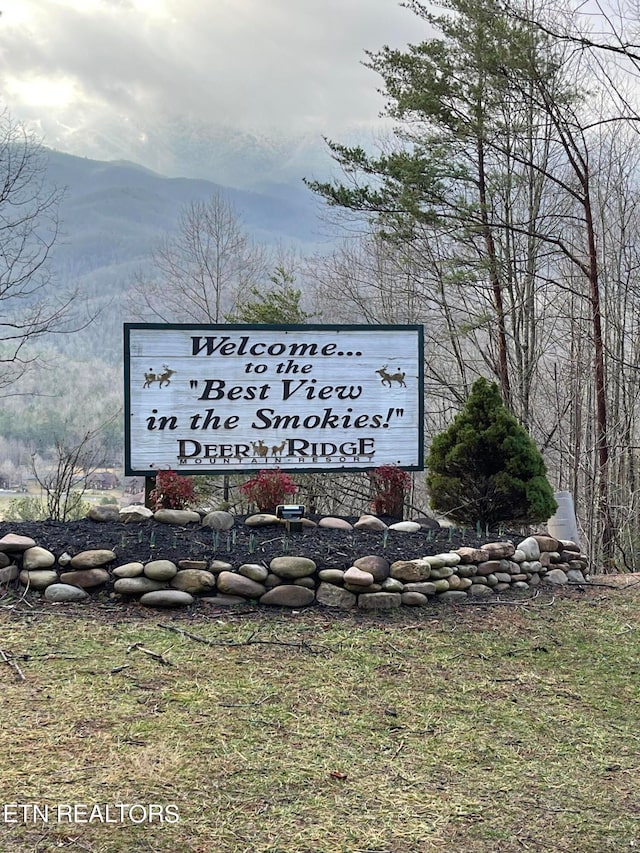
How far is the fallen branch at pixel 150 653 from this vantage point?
Result: 14.9 feet

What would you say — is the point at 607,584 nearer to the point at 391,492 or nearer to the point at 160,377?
the point at 391,492

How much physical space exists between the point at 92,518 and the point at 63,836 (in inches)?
179

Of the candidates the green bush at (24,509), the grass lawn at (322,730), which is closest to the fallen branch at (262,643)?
the grass lawn at (322,730)

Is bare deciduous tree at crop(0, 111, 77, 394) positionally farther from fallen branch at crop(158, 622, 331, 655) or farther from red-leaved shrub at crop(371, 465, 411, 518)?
fallen branch at crop(158, 622, 331, 655)

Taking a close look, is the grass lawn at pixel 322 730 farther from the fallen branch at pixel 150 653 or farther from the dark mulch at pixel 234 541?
the dark mulch at pixel 234 541

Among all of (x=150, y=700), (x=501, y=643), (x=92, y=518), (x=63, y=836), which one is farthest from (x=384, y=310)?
(x=63, y=836)

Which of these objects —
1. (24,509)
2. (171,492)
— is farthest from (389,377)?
(24,509)

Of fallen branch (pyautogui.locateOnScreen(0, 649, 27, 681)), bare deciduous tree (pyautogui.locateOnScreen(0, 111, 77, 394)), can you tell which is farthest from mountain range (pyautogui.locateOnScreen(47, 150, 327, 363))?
fallen branch (pyautogui.locateOnScreen(0, 649, 27, 681))

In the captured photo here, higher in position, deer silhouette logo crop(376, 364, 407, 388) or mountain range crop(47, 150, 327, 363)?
mountain range crop(47, 150, 327, 363)

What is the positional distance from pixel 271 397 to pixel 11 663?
14.9 ft

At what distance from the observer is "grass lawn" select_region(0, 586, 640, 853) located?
2.87m

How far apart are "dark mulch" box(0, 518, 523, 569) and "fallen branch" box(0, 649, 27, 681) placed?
4.50ft

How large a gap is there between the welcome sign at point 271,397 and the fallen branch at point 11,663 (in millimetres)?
3668

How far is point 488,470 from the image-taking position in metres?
8.24
